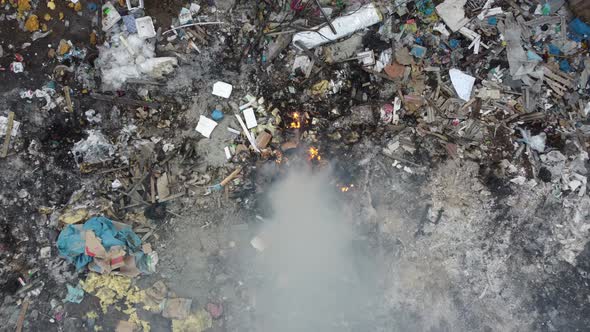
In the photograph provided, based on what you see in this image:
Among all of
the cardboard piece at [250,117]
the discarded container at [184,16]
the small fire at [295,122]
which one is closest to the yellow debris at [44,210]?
the cardboard piece at [250,117]

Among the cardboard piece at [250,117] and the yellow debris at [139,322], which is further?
the cardboard piece at [250,117]

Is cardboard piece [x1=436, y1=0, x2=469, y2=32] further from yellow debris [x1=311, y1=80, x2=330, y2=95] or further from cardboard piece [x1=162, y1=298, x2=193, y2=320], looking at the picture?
cardboard piece [x1=162, y1=298, x2=193, y2=320]

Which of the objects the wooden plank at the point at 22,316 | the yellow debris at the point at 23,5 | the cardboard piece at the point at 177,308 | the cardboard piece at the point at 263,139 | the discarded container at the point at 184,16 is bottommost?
the cardboard piece at the point at 177,308

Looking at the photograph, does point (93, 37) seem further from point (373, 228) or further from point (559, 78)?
point (559, 78)

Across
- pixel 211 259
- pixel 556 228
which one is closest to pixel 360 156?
pixel 211 259

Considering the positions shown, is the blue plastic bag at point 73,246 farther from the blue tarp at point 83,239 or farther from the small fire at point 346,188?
the small fire at point 346,188

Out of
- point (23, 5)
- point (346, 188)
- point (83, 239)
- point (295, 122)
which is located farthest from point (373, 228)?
point (23, 5)

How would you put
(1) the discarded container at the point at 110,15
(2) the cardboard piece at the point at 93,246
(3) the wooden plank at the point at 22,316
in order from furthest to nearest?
1. (1) the discarded container at the point at 110,15
2. (3) the wooden plank at the point at 22,316
3. (2) the cardboard piece at the point at 93,246

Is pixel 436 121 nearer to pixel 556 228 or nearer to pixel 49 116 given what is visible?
pixel 556 228
